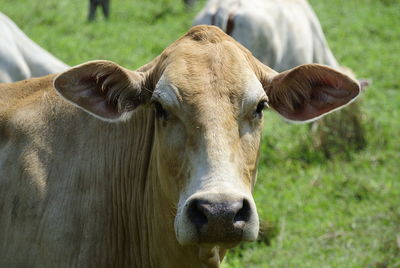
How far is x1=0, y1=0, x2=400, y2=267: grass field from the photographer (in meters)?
6.57

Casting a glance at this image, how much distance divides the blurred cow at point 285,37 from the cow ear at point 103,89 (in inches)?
197

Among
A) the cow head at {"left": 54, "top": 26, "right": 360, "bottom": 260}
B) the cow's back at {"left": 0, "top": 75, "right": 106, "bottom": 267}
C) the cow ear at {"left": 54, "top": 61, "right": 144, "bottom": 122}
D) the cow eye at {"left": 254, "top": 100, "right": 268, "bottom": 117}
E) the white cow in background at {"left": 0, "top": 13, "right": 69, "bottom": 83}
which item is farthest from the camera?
the white cow in background at {"left": 0, "top": 13, "right": 69, "bottom": 83}

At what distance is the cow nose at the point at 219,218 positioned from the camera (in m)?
3.34

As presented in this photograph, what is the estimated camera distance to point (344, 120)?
29.2 feet

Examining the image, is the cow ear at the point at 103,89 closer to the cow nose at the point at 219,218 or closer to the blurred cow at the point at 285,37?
the cow nose at the point at 219,218

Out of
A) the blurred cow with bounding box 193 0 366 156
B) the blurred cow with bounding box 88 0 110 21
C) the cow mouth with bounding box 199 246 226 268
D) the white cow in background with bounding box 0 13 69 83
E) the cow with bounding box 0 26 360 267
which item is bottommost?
the blurred cow with bounding box 88 0 110 21

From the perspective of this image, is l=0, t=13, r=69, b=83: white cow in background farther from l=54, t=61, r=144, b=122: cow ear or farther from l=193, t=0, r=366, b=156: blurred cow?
l=54, t=61, r=144, b=122: cow ear

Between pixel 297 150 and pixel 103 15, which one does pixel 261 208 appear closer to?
pixel 297 150

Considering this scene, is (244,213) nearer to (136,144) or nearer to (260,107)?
(260,107)

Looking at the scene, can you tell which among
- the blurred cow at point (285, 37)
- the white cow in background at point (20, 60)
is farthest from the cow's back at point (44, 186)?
the blurred cow at point (285, 37)

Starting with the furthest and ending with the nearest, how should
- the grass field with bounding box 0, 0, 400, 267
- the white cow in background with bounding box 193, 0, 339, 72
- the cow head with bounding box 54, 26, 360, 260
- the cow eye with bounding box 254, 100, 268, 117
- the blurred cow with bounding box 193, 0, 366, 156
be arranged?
the white cow in background with bounding box 193, 0, 339, 72 < the blurred cow with bounding box 193, 0, 366, 156 < the grass field with bounding box 0, 0, 400, 267 < the cow eye with bounding box 254, 100, 268, 117 < the cow head with bounding box 54, 26, 360, 260

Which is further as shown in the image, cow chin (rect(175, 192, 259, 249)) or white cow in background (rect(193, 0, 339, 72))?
white cow in background (rect(193, 0, 339, 72))

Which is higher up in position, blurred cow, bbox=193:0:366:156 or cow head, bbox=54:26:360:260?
cow head, bbox=54:26:360:260

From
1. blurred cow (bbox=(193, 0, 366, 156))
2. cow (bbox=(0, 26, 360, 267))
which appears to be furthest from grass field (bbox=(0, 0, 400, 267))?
cow (bbox=(0, 26, 360, 267))
